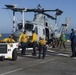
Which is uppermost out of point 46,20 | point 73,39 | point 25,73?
point 46,20

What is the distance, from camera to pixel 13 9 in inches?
1101

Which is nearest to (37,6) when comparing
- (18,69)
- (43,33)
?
(43,33)

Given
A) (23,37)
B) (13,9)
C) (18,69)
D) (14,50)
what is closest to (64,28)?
(13,9)

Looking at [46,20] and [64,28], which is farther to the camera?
[64,28]

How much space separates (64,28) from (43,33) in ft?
35.8

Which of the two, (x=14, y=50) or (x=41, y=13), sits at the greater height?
(x=41, y=13)

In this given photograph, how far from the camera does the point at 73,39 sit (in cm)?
1873

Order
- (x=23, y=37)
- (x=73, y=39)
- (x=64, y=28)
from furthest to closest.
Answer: (x=64, y=28) → (x=23, y=37) → (x=73, y=39)

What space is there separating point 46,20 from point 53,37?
201 centimetres

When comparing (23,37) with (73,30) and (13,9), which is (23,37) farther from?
(13,9)

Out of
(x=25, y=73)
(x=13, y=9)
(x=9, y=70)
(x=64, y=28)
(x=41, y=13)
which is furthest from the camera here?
(x=64, y=28)

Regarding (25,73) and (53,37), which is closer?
(25,73)

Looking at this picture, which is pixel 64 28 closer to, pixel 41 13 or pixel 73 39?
pixel 41 13

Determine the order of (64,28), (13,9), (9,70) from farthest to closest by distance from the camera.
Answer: (64,28)
(13,9)
(9,70)
